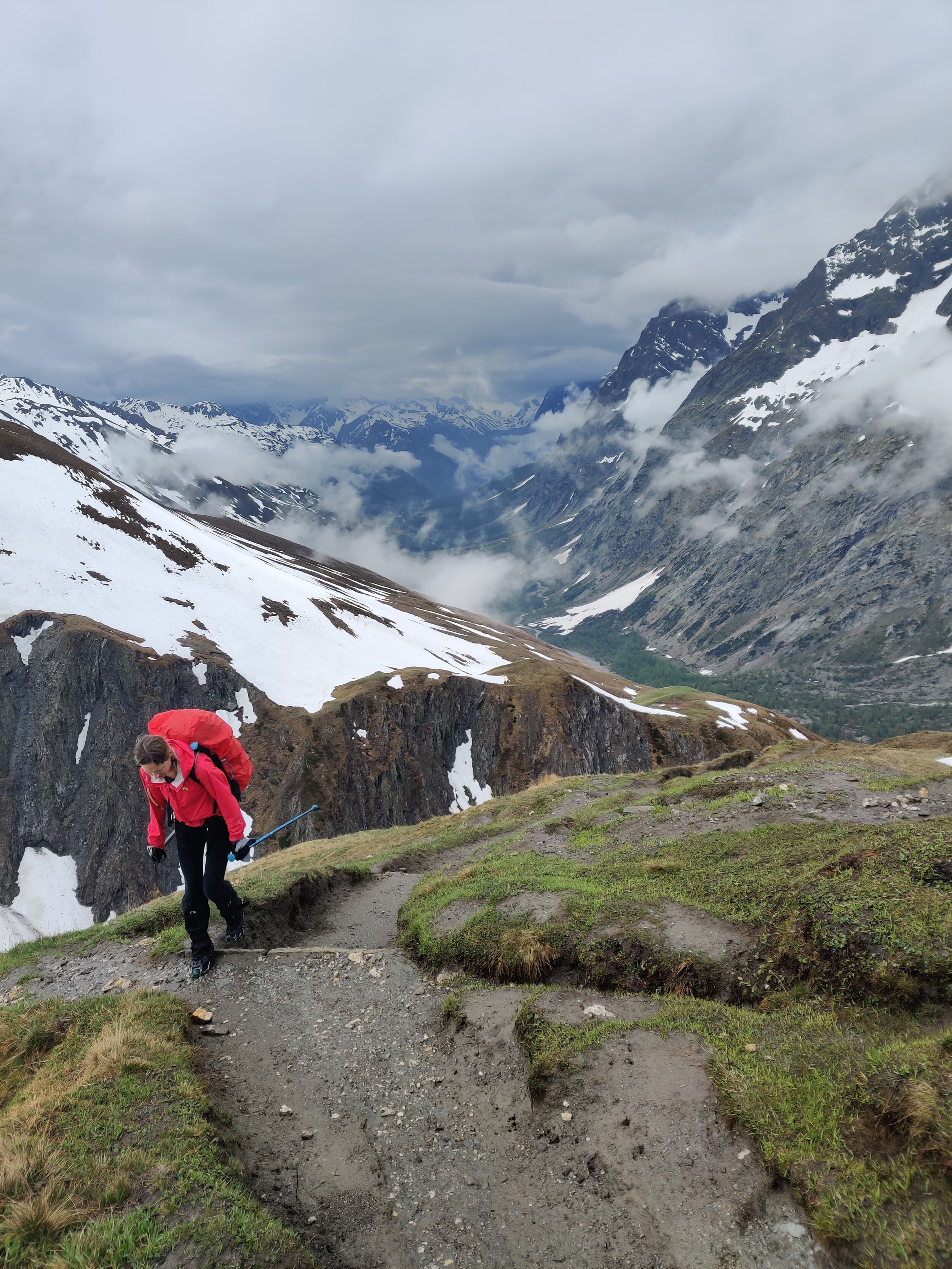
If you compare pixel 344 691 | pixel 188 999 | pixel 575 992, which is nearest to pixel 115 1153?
pixel 188 999

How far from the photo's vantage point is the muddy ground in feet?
18.9

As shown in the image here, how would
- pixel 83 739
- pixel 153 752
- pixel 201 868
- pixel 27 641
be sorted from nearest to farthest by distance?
pixel 153 752 < pixel 201 868 < pixel 27 641 < pixel 83 739

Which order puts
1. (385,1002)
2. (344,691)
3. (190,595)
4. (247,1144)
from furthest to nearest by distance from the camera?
(190,595) < (344,691) < (385,1002) < (247,1144)

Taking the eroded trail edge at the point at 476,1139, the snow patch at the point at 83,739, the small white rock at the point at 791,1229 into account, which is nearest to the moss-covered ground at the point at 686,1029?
the small white rock at the point at 791,1229

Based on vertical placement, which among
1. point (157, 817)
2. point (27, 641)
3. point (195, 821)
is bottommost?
point (195, 821)

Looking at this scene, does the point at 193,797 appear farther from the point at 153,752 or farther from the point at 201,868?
the point at 201,868

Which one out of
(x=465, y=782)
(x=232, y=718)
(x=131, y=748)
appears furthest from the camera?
(x=465, y=782)

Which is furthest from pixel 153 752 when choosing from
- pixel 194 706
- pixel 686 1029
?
pixel 194 706

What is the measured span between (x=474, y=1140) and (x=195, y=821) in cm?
672

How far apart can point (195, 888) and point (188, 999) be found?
1.84m

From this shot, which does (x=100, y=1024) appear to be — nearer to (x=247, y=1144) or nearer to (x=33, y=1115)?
(x=33, y=1115)

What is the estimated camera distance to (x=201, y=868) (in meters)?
11.5

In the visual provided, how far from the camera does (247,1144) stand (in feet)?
23.5

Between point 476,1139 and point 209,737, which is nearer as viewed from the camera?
point 476,1139
